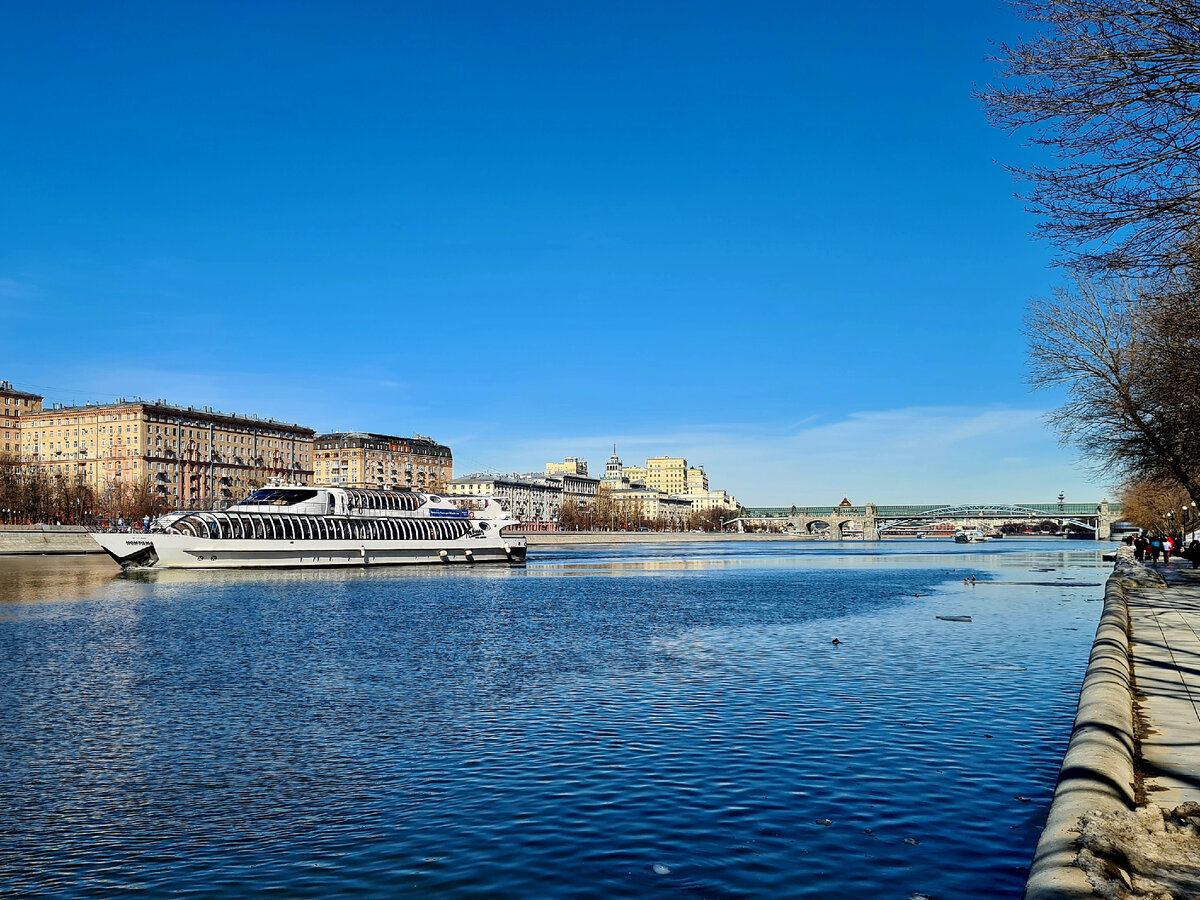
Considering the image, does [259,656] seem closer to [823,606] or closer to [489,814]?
[489,814]

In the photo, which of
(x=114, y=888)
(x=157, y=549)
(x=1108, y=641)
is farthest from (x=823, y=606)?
(x=157, y=549)

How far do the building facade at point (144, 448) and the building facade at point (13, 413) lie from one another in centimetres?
137

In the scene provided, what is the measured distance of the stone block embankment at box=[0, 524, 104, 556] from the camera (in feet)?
304

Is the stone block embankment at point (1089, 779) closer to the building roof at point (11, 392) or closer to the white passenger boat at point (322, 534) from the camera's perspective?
the white passenger boat at point (322, 534)

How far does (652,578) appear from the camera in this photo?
6344 cm

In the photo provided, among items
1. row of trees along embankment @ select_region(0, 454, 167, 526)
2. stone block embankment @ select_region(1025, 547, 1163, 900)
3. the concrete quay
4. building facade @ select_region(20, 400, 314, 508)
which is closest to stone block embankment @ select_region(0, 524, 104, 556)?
row of trees along embankment @ select_region(0, 454, 167, 526)

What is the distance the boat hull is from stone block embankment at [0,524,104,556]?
3537 cm

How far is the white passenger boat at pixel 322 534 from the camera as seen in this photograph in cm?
6347

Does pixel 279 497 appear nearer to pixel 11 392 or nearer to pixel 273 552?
pixel 273 552

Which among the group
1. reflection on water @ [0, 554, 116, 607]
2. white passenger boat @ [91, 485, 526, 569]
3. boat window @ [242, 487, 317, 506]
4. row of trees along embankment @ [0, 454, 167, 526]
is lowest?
reflection on water @ [0, 554, 116, 607]

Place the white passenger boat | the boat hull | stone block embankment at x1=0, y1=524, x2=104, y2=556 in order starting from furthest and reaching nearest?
stone block embankment at x1=0, y1=524, x2=104, y2=556
the white passenger boat
the boat hull

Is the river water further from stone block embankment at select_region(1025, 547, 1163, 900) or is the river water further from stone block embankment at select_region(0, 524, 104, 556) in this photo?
stone block embankment at select_region(0, 524, 104, 556)

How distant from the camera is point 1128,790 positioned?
8562mm

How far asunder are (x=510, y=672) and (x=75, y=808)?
10.9 meters
